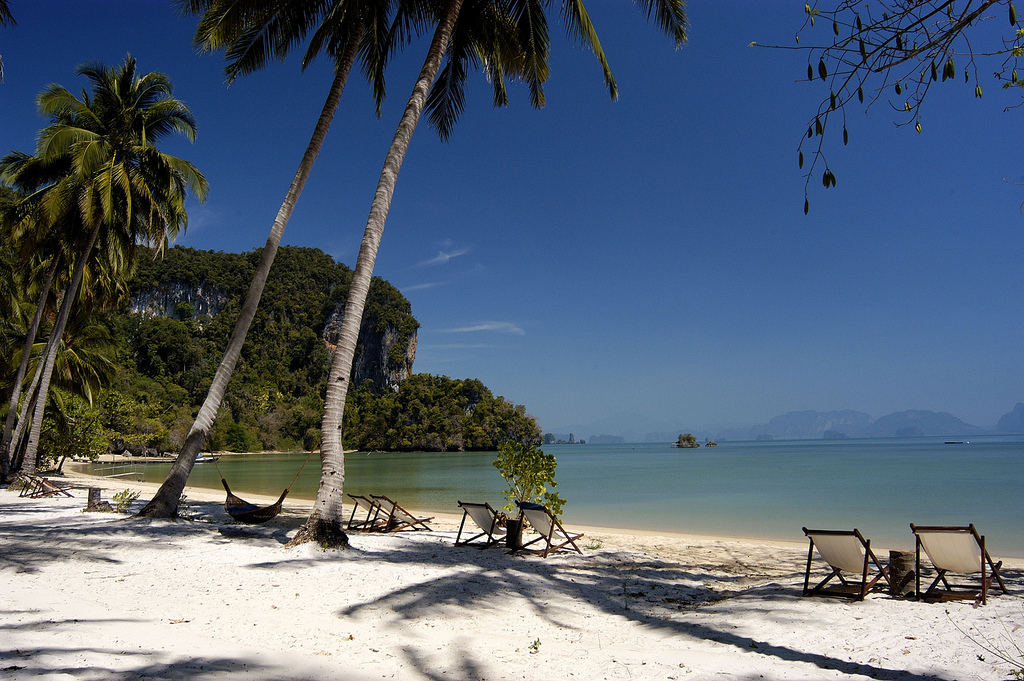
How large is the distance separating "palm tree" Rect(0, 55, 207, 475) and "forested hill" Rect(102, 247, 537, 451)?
41.3m

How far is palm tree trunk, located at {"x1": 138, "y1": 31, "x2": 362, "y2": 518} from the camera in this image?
9.55m

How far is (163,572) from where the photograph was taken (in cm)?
551

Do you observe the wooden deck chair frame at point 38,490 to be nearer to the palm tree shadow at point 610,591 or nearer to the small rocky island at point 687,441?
the palm tree shadow at point 610,591

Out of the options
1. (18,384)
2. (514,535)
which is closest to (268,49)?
(514,535)

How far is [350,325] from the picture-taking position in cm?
789

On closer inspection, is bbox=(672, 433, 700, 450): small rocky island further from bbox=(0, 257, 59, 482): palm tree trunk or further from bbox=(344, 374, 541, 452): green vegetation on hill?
bbox=(0, 257, 59, 482): palm tree trunk

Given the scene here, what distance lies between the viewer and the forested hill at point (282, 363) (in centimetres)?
7525

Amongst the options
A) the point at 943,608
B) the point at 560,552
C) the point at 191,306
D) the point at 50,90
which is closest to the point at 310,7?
the point at 50,90

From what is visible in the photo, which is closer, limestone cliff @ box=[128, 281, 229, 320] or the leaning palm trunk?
the leaning palm trunk

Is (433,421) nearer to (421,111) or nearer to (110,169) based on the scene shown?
(110,169)

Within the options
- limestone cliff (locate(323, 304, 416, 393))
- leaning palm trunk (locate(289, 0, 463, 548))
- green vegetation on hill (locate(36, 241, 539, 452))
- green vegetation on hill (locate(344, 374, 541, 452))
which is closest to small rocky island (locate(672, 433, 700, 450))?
green vegetation on hill (locate(344, 374, 541, 452))

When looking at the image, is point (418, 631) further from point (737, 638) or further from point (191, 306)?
point (191, 306)

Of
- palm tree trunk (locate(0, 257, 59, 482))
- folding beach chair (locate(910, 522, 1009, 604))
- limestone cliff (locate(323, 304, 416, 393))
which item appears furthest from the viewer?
limestone cliff (locate(323, 304, 416, 393))

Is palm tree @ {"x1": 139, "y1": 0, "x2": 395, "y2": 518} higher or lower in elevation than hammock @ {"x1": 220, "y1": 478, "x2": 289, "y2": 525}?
higher
